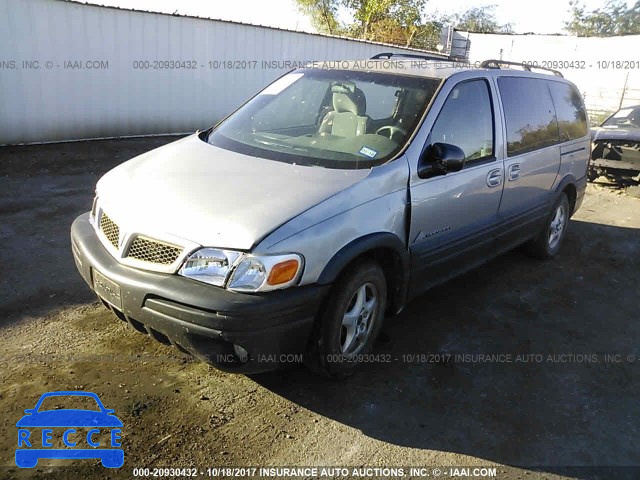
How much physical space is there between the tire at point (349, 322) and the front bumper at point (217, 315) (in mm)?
117

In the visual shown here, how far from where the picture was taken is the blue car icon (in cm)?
270

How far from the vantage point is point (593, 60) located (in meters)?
24.1

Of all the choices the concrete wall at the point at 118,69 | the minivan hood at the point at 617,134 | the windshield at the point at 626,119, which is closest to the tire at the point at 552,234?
the minivan hood at the point at 617,134

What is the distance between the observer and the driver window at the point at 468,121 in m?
3.89

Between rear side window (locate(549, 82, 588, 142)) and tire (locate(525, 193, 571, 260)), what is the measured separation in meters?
0.66

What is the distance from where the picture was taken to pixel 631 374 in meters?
3.83

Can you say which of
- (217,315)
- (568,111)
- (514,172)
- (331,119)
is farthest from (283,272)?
(568,111)

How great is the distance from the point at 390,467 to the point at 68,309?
8.53 ft

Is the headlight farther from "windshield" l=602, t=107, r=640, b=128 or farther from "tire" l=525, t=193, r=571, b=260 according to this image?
"windshield" l=602, t=107, r=640, b=128

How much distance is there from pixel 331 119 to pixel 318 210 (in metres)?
1.27

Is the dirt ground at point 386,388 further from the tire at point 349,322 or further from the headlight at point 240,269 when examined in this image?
the headlight at point 240,269

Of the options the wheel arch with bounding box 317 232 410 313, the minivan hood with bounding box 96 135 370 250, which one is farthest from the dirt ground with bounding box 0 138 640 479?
the minivan hood with bounding box 96 135 370 250

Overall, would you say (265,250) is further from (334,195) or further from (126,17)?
(126,17)

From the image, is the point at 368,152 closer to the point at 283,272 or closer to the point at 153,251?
the point at 283,272
